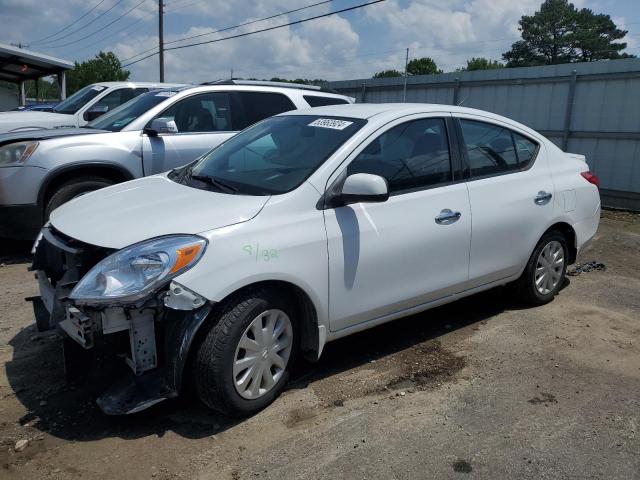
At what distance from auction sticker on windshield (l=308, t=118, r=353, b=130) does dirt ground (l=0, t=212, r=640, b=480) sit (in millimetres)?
1580

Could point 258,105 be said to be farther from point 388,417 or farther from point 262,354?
point 388,417

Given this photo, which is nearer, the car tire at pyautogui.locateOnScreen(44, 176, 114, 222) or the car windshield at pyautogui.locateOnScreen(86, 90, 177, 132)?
the car tire at pyautogui.locateOnScreen(44, 176, 114, 222)

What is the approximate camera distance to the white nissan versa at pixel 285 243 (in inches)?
115

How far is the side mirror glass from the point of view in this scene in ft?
10.9

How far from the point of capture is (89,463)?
2.82 metres

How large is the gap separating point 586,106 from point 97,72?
1934 inches

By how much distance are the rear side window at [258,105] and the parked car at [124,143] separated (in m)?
0.01

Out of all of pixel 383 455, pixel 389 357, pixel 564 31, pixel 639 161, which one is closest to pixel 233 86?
pixel 389 357

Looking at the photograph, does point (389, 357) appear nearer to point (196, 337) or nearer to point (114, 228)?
point (196, 337)

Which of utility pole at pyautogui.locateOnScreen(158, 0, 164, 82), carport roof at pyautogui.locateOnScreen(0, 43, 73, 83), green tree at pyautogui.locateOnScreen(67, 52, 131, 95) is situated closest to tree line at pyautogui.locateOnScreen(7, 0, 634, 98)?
green tree at pyautogui.locateOnScreen(67, 52, 131, 95)

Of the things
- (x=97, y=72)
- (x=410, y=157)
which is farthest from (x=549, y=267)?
(x=97, y=72)

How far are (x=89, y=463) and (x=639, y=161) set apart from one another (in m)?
10.3

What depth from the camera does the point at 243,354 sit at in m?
3.12

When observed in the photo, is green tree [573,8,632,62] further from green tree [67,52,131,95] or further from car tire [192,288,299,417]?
car tire [192,288,299,417]
